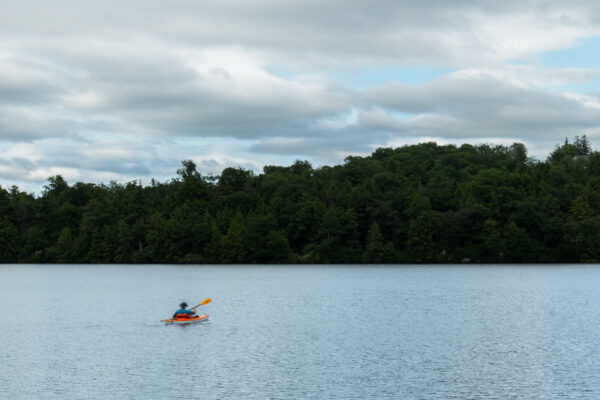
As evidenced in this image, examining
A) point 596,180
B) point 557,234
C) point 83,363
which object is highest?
point 596,180

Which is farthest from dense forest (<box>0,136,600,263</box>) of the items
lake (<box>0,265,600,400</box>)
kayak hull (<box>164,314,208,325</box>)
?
kayak hull (<box>164,314,208,325</box>)

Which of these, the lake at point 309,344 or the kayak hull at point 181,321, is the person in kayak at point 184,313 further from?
the lake at point 309,344

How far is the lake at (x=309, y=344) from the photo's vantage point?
38344mm

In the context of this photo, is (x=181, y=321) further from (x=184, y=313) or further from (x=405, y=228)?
(x=405, y=228)

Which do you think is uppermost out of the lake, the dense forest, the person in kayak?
the dense forest

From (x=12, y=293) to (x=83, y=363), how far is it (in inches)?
2449

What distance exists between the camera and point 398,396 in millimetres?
36000

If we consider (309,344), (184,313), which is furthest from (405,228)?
(309,344)

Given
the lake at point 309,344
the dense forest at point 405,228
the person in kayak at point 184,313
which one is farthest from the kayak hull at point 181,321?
the dense forest at point 405,228

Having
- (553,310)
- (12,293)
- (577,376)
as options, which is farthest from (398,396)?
(12,293)

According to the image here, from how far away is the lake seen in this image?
3834 cm

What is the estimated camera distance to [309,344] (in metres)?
52.2

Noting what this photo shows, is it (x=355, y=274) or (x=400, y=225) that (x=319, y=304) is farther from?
(x=400, y=225)

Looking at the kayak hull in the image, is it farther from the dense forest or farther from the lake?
the dense forest
